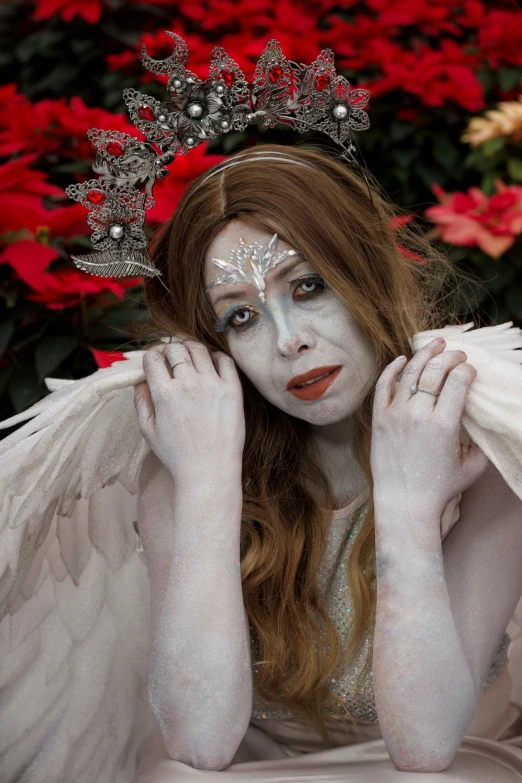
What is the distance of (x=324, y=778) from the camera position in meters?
1.28

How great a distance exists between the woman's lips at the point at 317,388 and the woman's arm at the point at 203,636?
0.14 m

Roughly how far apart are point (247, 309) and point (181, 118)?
0.32 metres

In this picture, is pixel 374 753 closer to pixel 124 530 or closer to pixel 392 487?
pixel 392 487

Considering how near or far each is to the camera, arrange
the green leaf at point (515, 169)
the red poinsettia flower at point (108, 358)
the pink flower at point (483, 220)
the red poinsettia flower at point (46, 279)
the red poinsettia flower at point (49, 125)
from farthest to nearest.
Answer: the green leaf at point (515, 169) → the red poinsettia flower at point (49, 125) → the pink flower at point (483, 220) → the red poinsettia flower at point (46, 279) → the red poinsettia flower at point (108, 358)

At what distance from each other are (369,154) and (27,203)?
956 mm

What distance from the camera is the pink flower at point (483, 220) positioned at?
2113mm

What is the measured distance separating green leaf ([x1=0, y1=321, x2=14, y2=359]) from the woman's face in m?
0.67

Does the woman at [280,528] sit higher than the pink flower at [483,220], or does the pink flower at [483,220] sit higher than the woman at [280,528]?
the pink flower at [483,220]

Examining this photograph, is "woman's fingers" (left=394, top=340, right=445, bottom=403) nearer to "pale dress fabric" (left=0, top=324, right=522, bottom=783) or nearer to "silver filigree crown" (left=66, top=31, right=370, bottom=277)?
"pale dress fabric" (left=0, top=324, right=522, bottom=783)

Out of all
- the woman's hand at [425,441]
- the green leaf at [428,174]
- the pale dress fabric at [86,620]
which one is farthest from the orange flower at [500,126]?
the woman's hand at [425,441]

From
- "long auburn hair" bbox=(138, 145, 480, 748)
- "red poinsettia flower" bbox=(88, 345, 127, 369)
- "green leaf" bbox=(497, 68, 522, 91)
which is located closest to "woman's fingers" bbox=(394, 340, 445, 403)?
"long auburn hair" bbox=(138, 145, 480, 748)

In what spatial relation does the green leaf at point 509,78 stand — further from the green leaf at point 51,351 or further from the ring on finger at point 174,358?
the ring on finger at point 174,358

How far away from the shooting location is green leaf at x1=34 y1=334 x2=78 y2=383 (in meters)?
1.96

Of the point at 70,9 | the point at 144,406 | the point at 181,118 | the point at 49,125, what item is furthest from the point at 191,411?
the point at 70,9
